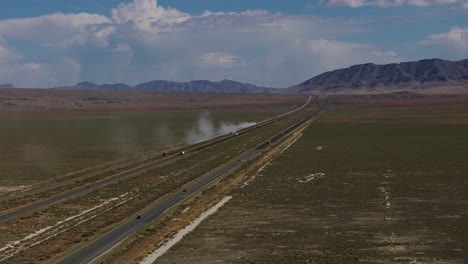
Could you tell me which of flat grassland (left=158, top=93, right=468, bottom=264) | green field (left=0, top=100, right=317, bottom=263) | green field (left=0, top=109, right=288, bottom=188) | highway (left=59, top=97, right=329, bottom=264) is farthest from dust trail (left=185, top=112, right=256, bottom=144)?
highway (left=59, top=97, right=329, bottom=264)

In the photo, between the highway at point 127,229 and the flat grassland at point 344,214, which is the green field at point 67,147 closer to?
the highway at point 127,229

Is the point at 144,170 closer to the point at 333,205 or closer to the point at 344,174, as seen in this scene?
the point at 344,174

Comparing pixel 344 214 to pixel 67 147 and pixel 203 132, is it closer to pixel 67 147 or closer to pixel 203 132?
pixel 67 147

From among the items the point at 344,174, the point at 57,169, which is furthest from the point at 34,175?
the point at 344,174

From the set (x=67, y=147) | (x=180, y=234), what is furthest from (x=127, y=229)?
(x=67, y=147)

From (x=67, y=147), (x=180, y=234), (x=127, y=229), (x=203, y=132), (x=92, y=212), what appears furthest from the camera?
(x=203, y=132)

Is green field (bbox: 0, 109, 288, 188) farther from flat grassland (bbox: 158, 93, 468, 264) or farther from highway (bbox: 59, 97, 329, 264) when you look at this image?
flat grassland (bbox: 158, 93, 468, 264)
